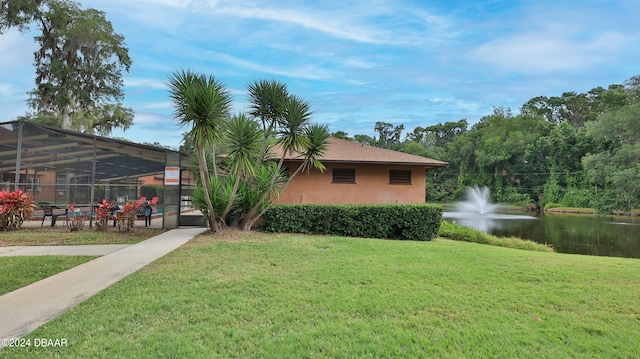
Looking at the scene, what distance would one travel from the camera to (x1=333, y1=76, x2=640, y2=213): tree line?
3179 centimetres

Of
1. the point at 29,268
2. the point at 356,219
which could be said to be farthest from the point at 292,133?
the point at 29,268

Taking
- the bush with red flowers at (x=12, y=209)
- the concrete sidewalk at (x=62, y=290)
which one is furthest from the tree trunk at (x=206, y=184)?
the bush with red flowers at (x=12, y=209)

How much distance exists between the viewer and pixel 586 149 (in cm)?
4619

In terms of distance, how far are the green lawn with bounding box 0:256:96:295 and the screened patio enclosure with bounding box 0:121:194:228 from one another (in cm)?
530

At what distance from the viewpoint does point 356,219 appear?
1141 centimetres

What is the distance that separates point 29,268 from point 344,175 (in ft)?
34.0

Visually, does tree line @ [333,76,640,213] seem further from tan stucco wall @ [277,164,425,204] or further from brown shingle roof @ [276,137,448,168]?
tan stucco wall @ [277,164,425,204]

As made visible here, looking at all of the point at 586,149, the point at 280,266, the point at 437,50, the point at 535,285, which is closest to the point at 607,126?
the point at 586,149

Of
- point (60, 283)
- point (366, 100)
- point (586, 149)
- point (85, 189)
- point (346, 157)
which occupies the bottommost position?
point (60, 283)

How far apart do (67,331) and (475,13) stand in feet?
52.4

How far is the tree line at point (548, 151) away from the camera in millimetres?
31794

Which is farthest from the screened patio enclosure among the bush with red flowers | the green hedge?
the green hedge

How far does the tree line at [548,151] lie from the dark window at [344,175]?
1101 inches

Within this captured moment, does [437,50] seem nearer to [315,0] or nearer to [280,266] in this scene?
[315,0]
